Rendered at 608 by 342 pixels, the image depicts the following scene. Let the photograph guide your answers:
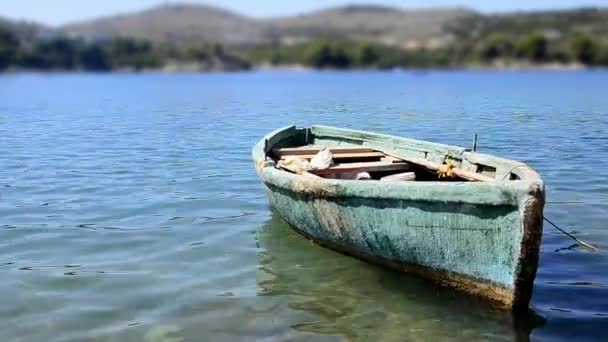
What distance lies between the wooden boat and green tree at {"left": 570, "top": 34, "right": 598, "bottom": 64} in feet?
482

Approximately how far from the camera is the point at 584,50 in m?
145

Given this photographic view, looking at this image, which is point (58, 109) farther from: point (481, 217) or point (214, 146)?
point (481, 217)

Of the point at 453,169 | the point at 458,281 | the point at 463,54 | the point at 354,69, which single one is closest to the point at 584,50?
the point at 463,54

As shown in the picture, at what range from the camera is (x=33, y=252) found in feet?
30.1

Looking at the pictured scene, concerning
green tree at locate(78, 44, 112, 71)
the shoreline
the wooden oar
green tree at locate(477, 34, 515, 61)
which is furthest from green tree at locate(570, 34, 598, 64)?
the wooden oar

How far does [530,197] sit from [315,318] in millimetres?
2279

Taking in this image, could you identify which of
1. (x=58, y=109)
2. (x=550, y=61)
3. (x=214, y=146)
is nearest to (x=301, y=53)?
(x=550, y=61)

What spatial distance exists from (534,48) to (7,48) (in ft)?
387

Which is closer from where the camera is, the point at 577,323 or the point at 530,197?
the point at 530,197

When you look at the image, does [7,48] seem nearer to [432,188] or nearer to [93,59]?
[93,59]

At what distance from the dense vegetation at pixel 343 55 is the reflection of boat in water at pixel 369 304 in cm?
14823

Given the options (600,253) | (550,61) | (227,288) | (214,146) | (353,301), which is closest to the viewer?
(353,301)

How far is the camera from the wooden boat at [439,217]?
21.0ft

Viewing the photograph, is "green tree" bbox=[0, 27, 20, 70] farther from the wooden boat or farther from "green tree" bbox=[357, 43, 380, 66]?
the wooden boat
